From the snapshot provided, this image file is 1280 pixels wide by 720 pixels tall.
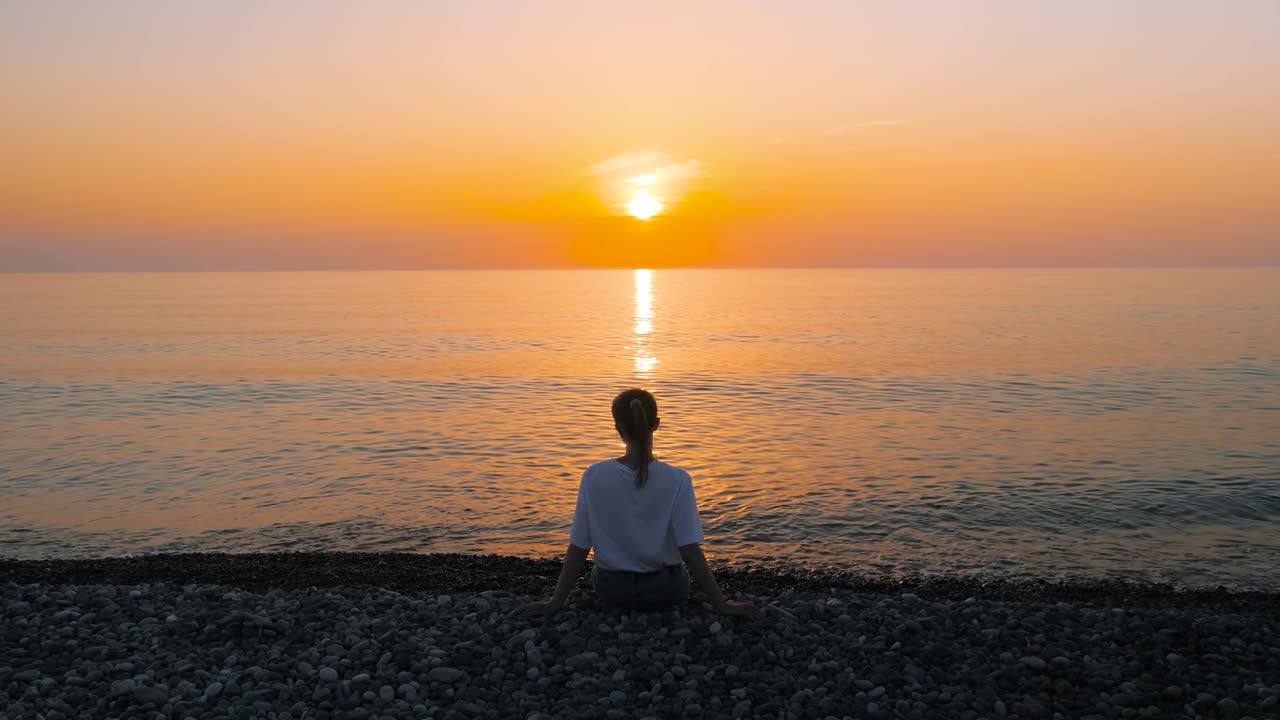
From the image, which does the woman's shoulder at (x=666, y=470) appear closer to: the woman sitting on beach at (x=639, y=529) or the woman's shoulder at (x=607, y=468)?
the woman sitting on beach at (x=639, y=529)

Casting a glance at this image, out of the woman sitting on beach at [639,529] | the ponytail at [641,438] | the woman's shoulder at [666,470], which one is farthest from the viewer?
the woman's shoulder at [666,470]

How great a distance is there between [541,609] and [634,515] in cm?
136

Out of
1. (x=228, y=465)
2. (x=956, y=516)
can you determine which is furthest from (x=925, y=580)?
(x=228, y=465)

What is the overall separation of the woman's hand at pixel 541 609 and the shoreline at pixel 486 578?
261 cm

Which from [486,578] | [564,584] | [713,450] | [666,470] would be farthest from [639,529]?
[713,450]

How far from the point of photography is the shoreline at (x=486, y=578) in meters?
11.1

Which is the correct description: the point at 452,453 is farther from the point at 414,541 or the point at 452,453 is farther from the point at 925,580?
the point at 925,580

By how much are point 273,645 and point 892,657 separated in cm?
537

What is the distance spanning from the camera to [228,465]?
20234mm

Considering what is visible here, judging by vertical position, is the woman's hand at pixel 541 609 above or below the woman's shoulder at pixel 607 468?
below

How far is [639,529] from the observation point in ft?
25.6

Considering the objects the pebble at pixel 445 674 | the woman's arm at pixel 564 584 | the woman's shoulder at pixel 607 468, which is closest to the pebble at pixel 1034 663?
the woman's shoulder at pixel 607 468

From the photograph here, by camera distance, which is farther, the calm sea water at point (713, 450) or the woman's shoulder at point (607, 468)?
the calm sea water at point (713, 450)

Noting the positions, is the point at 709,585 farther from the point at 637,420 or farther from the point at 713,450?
the point at 713,450
